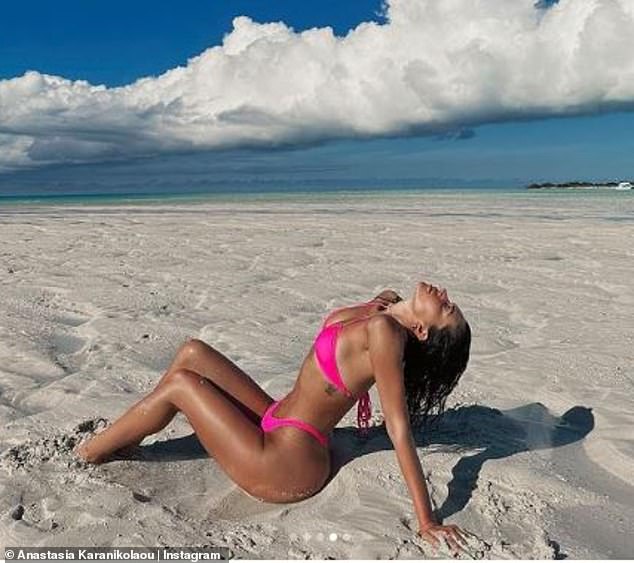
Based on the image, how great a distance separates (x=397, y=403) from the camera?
2.87m

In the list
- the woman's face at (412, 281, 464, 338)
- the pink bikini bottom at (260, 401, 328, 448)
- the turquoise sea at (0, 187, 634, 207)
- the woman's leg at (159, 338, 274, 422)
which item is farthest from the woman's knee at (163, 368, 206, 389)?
the turquoise sea at (0, 187, 634, 207)

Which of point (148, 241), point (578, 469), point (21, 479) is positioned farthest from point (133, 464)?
point (148, 241)

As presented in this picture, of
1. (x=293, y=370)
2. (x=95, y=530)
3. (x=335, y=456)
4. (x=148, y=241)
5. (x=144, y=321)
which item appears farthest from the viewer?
(x=148, y=241)

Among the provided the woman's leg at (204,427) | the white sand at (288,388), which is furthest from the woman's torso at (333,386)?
the white sand at (288,388)

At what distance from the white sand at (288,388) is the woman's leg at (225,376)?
1.19ft

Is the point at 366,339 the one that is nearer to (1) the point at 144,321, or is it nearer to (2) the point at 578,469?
(2) the point at 578,469

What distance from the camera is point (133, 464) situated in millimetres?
3477

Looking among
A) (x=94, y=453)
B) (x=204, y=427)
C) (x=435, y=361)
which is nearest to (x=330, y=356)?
(x=435, y=361)

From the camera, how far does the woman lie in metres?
2.87

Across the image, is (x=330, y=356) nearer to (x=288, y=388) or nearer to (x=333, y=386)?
(x=333, y=386)

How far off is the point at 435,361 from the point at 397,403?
335 mm

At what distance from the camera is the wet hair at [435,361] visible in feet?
10.0

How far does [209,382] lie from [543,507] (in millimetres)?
1589

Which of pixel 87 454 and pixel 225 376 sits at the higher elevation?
pixel 225 376
